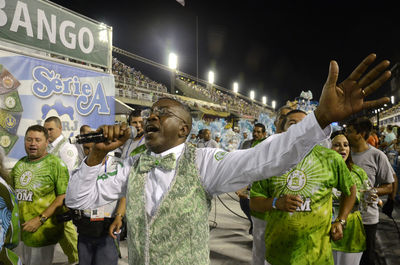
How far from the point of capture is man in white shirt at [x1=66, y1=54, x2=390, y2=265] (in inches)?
58.3

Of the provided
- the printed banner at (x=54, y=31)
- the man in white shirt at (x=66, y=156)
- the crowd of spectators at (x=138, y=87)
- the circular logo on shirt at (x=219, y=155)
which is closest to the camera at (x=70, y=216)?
the man in white shirt at (x=66, y=156)

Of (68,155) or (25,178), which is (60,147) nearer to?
(68,155)

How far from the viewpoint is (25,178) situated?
123 inches

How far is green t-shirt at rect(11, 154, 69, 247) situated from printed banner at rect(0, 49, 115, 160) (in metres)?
2.26

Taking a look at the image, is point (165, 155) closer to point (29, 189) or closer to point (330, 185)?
point (330, 185)

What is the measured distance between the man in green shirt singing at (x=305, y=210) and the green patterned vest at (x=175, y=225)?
932 millimetres

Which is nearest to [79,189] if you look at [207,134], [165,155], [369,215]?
[165,155]

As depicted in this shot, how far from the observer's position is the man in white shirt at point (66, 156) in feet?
12.0

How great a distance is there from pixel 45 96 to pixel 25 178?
2865 millimetres

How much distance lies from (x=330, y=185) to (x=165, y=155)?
1479mm

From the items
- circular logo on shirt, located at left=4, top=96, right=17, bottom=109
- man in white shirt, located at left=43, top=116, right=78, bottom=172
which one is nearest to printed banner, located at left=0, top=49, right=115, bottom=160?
circular logo on shirt, located at left=4, top=96, right=17, bottom=109

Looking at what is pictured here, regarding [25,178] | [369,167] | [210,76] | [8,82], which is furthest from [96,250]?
[210,76]

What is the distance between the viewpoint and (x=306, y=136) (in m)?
1.24

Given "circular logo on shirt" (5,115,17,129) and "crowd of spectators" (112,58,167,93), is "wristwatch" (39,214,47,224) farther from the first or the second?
"crowd of spectators" (112,58,167,93)
